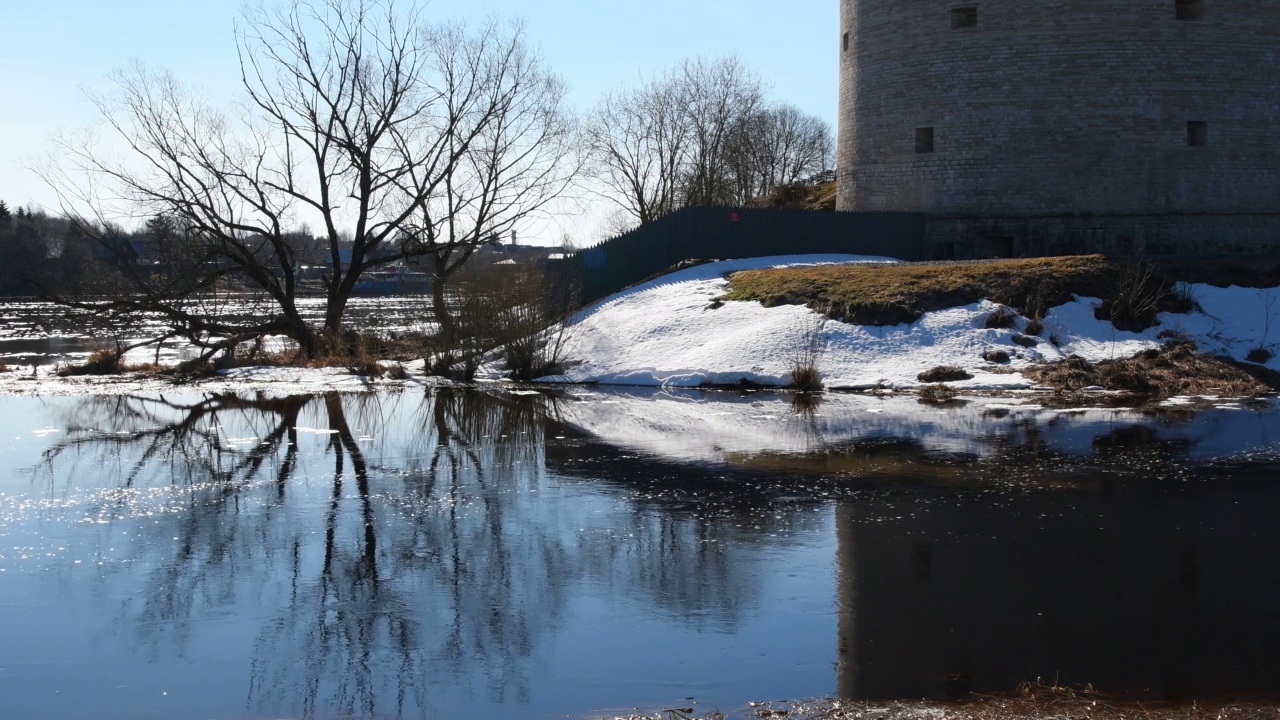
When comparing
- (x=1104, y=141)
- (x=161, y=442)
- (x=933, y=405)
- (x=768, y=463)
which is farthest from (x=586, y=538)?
(x=1104, y=141)

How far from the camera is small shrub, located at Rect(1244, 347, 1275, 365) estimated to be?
20500 mm

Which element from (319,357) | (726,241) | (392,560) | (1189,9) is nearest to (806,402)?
(392,560)

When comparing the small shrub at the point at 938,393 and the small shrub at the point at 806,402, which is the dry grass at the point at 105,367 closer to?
the small shrub at the point at 806,402

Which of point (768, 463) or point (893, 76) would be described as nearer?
point (768, 463)

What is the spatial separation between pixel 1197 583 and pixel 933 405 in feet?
32.4

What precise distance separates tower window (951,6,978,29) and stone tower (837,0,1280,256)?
0.11 feet

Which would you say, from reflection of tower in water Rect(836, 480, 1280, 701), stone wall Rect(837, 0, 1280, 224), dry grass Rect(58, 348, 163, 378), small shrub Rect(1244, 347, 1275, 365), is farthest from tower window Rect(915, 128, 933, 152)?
reflection of tower in water Rect(836, 480, 1280, 701)

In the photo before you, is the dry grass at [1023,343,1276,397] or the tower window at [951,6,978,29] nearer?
the dry grass at [1023,343,1276,397]

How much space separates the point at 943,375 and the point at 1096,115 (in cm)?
1237

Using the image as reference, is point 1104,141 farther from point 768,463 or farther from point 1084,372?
point 768,463

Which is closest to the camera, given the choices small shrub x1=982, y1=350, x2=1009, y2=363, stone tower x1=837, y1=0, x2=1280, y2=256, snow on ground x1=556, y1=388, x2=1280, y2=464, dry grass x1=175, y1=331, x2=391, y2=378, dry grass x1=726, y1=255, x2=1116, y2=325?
snow on ground x1=556, y1=388, x2=1280, y2=464

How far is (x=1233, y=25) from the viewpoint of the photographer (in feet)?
92.5

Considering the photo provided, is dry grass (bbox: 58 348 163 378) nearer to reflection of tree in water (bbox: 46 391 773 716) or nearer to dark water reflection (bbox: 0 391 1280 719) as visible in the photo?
reflection of tree in water (bbox: 46 391 773 716)

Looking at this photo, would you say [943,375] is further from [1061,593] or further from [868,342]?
[1061,593]
